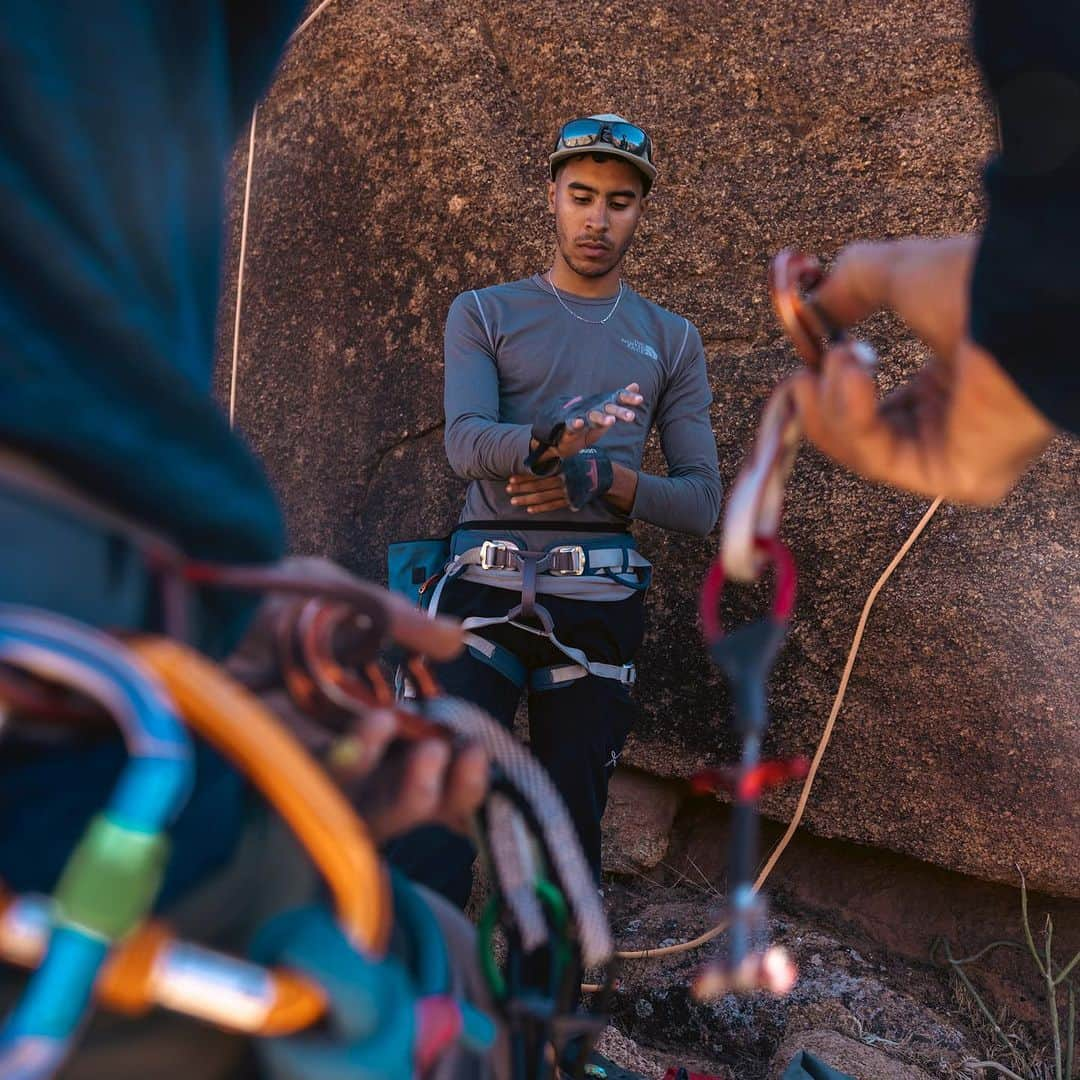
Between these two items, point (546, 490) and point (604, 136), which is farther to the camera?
point (604, 136)

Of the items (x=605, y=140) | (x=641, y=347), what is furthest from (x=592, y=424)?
(x=605, y=140)

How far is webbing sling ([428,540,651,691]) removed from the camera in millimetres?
2307

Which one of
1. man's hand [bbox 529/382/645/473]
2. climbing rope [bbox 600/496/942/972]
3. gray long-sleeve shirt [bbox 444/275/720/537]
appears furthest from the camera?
climbing rope [bbox 600/496/942/972]

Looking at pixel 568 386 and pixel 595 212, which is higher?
pixel 595 212

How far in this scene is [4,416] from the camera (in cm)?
58

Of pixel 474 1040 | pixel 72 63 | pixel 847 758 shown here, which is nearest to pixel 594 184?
pixel 847 758

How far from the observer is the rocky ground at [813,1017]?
8.57ft

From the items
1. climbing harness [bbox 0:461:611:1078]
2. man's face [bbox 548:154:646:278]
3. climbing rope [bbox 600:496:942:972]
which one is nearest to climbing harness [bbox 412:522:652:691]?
man's face [bbox 548:154:646:278]

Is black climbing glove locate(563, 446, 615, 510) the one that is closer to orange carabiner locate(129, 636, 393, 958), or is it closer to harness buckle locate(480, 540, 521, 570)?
harness buckle locate(480, 540, 521, 570)

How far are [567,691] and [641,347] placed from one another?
0.88 metres

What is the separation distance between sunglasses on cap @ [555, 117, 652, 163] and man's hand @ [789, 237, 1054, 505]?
1.88 metres

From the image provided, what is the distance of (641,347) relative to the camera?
2570mm

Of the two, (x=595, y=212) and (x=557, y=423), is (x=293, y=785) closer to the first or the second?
(x=557, y=423)

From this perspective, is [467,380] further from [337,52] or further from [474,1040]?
[337,52]
